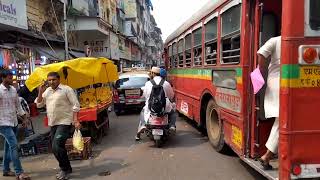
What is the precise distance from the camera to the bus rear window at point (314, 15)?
470 centimetres

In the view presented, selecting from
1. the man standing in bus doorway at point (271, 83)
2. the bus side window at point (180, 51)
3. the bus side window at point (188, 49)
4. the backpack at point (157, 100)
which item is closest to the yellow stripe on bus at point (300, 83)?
the man standing in bus doorway at point (271, 83)

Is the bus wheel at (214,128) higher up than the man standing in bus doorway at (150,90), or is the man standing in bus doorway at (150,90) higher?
the man standing in bus doorway at (150,90)

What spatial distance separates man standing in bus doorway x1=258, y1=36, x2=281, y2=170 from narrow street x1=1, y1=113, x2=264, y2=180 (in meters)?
1.29

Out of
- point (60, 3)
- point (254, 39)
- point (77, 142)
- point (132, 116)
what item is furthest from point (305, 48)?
point (60, 3)

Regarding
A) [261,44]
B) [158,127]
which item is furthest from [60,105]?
[261,44]

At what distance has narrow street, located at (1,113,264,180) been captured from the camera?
6.99 metres

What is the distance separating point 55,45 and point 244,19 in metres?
13.7

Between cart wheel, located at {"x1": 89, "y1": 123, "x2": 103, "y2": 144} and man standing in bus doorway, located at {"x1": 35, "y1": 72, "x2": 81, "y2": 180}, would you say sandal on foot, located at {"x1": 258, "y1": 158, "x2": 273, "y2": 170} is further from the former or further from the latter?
cart wheel, located at {"x1": 89, "y1": 123, "x2": 103, "y2": 144}

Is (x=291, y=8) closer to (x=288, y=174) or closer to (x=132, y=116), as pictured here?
(x=288, y=174)

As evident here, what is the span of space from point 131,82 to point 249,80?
10540 millimetres

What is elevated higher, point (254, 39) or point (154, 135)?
point (254, 39)

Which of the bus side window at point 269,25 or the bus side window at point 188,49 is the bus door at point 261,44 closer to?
the bus side window at point 269,25

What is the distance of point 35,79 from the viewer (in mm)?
9172

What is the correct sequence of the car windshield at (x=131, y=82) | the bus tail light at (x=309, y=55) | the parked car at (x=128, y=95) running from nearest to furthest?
the bus tail light at (x=309, y=55) < the parked car at (x=128, y=95) < the car windshield at (x=131, y=82)
